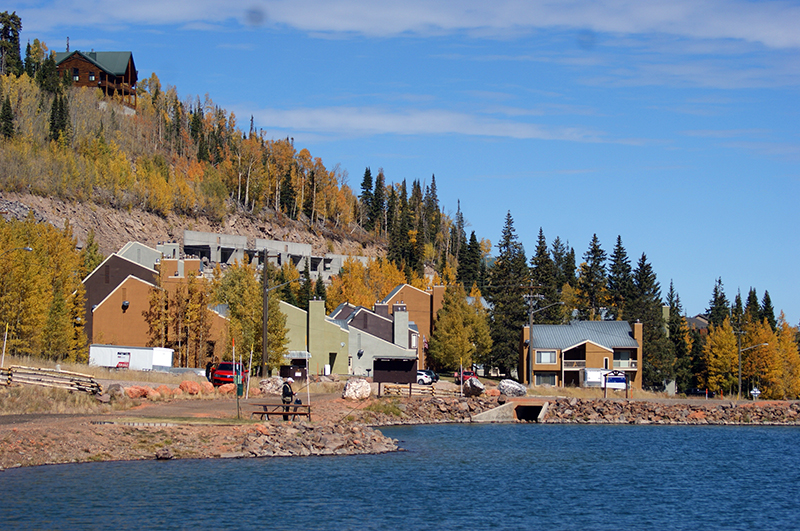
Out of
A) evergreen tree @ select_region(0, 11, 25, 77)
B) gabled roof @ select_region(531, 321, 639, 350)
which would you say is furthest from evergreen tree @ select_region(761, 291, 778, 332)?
evergreen tree @ select_region(0, 11, 25, 77)

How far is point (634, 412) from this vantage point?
210 feet

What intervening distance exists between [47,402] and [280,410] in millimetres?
10846

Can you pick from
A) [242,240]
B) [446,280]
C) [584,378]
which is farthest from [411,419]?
[446,280]

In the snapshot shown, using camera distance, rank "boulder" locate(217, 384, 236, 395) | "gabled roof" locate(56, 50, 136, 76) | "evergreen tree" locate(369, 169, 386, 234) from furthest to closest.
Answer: "evergreen tree" locate(369, 169, 386, 234) < "gabled roof" locate(56, 50, 136, 76) < "boulder" locate(217, 384, 236, 395)

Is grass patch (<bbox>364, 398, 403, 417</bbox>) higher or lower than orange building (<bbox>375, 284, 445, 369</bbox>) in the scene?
lower

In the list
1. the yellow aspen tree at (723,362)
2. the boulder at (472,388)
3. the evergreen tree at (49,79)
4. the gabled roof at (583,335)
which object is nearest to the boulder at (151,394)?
Result: the boulder at (472,388)

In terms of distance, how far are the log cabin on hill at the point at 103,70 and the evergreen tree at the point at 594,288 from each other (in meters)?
101

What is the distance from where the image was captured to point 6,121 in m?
129

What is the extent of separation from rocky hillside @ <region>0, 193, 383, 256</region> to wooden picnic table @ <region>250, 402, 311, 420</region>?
71.0m

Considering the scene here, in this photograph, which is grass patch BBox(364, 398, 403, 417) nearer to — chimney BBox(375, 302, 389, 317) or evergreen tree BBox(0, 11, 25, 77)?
chimney BBox(375, 302, 389, 317)

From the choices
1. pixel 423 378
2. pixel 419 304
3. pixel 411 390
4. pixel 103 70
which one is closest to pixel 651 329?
pixel 419 304

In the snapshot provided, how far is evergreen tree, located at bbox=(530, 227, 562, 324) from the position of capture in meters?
99.9

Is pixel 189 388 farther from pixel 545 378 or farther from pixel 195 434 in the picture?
pixel 545 378

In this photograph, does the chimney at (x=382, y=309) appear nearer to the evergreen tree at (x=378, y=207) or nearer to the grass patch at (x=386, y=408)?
the grass patch at (x=386, y=408)
